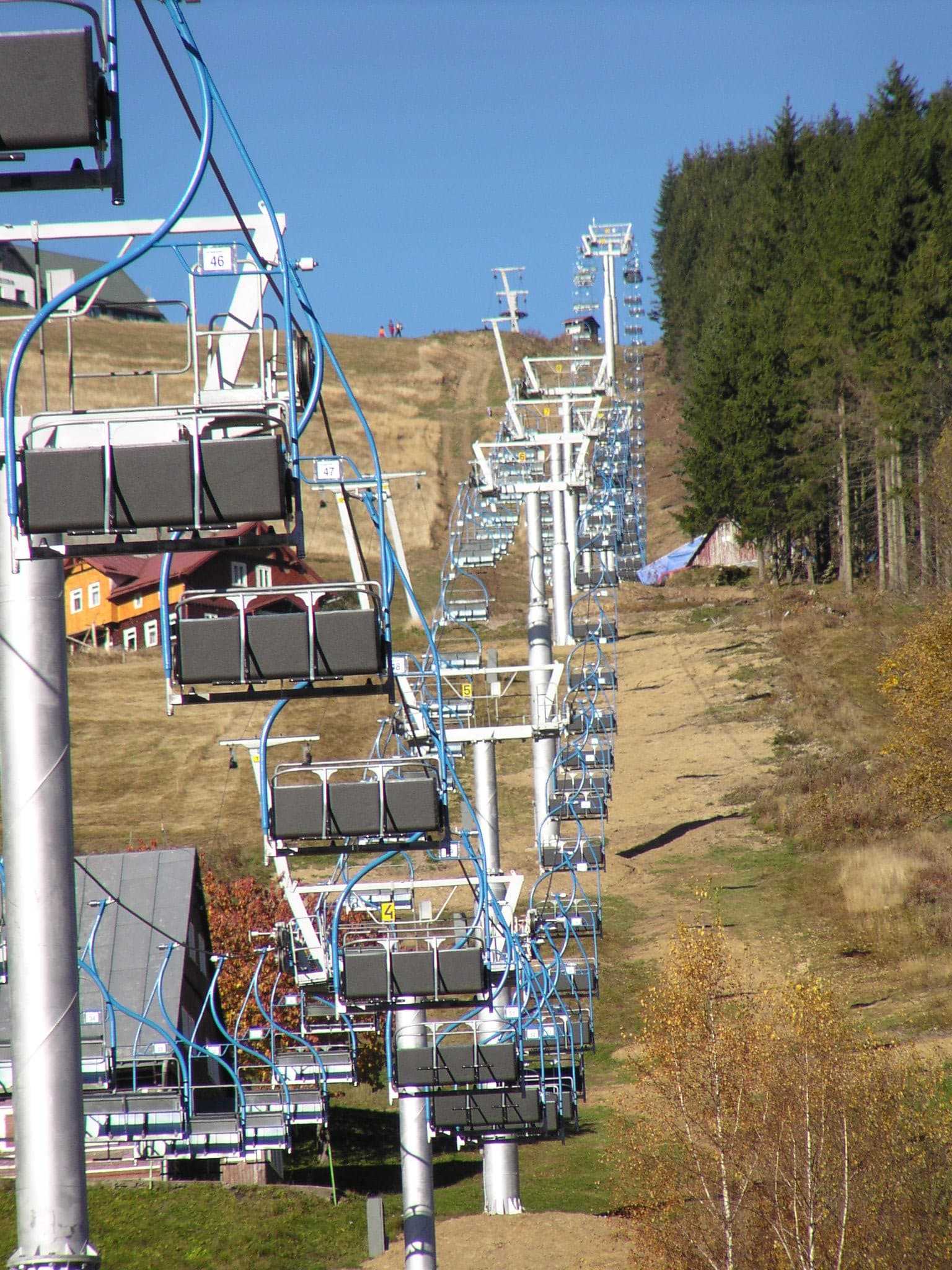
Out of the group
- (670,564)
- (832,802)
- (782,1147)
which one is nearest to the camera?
(782,1147)

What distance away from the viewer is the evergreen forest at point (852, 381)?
2060 inches

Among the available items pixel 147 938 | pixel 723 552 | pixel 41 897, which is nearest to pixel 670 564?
pixel 723 552

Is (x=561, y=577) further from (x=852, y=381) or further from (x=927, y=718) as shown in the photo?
(x=852, y=381)

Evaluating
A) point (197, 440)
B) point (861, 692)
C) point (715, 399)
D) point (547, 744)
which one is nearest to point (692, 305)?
point (715, 399)

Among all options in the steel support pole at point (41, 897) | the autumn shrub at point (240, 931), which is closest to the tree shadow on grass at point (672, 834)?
the autumn shrub at point (240, 931)

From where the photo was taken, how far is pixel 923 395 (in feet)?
170

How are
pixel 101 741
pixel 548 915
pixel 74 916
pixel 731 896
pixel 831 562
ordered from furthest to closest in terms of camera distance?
pixel 831 562 < pixel 101 741 < pixel 731 896 < pixel 548 915 < pixel 74 916

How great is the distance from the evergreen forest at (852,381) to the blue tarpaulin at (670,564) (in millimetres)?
6003

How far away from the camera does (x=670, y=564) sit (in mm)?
69562

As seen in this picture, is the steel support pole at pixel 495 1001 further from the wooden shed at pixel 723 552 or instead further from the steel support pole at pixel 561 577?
the wooden shed at pixel 723 552

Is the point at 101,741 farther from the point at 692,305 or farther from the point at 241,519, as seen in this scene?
the point at 692,305

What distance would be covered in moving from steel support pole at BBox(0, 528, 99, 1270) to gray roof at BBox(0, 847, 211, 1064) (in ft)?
53.9

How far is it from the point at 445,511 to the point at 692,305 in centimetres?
2069

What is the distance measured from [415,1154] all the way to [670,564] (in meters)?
54.3
